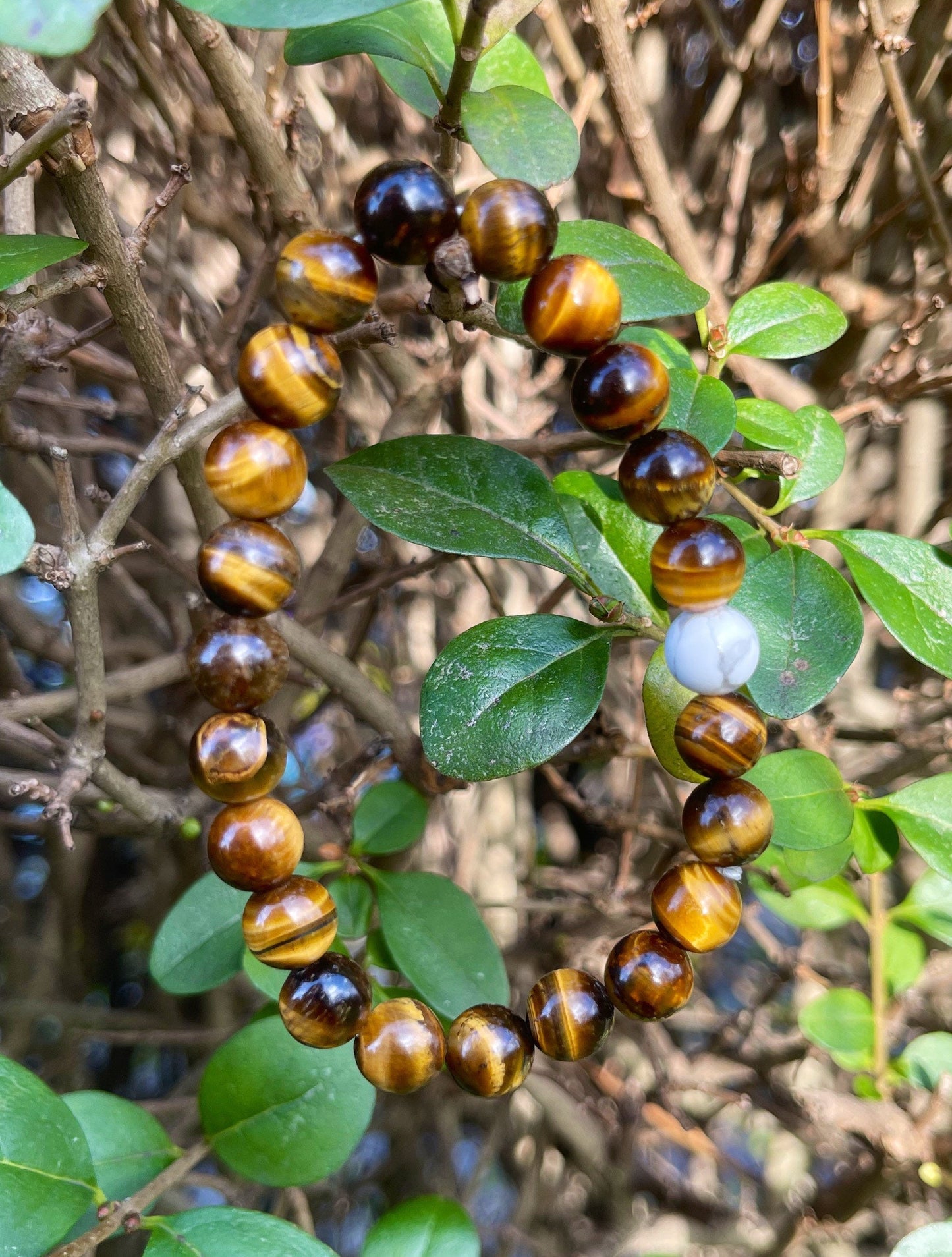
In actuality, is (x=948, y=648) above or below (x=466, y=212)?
below

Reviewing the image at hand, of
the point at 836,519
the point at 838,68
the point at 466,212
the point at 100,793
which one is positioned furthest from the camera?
the point at 836,519

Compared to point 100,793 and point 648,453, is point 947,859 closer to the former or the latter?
point 648,453

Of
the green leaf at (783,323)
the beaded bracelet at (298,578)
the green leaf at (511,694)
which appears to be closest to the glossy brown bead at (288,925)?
the beaded bracelet at (298,578)

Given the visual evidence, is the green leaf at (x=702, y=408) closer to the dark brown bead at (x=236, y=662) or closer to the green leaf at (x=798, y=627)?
the green leaf at (x=798, y=627)

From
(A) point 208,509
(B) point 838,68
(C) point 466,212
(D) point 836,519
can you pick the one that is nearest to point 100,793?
(A) point 208,509

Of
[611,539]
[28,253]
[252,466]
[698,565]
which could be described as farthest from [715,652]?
[28,253]

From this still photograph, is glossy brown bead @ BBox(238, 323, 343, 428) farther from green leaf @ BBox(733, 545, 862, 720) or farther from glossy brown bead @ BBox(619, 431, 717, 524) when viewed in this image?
green leaf @ BBox(733, 545, 862, 720)
